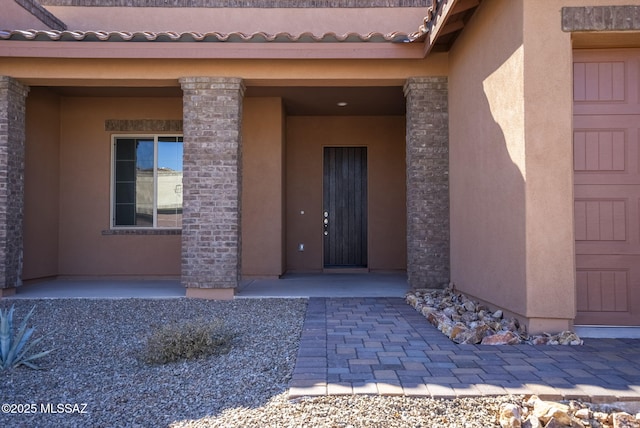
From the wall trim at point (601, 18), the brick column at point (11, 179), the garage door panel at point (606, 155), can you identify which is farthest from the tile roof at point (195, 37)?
the garage door panel at point (606, 155)

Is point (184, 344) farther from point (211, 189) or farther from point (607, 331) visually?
point (607, 331)

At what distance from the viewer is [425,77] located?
7301 mm

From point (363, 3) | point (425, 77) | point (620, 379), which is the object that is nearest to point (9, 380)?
point (620, 379)

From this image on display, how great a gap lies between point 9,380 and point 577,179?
5.20 meters

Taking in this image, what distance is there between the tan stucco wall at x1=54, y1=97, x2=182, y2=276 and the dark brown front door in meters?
3.16

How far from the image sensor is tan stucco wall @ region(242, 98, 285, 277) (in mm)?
9148

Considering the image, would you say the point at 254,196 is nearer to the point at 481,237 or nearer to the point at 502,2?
the point at 481,237

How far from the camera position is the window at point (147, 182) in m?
9.34

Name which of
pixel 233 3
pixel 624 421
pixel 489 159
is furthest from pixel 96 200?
pixel 624 421

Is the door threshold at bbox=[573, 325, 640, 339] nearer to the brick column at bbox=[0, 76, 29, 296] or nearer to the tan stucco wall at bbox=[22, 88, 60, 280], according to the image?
the brick column at bbox=[0, 76, 29, 296]

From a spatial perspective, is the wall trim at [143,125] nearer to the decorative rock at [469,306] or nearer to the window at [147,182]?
the window at [147,182]

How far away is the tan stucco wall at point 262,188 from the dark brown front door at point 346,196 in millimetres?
1685

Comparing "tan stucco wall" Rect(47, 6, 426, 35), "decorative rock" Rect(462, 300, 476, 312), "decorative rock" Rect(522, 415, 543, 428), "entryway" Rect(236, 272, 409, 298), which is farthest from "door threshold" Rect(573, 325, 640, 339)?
"tan stucco wall" Rect(47, 6, 426, 35)

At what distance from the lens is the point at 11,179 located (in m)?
7.25
